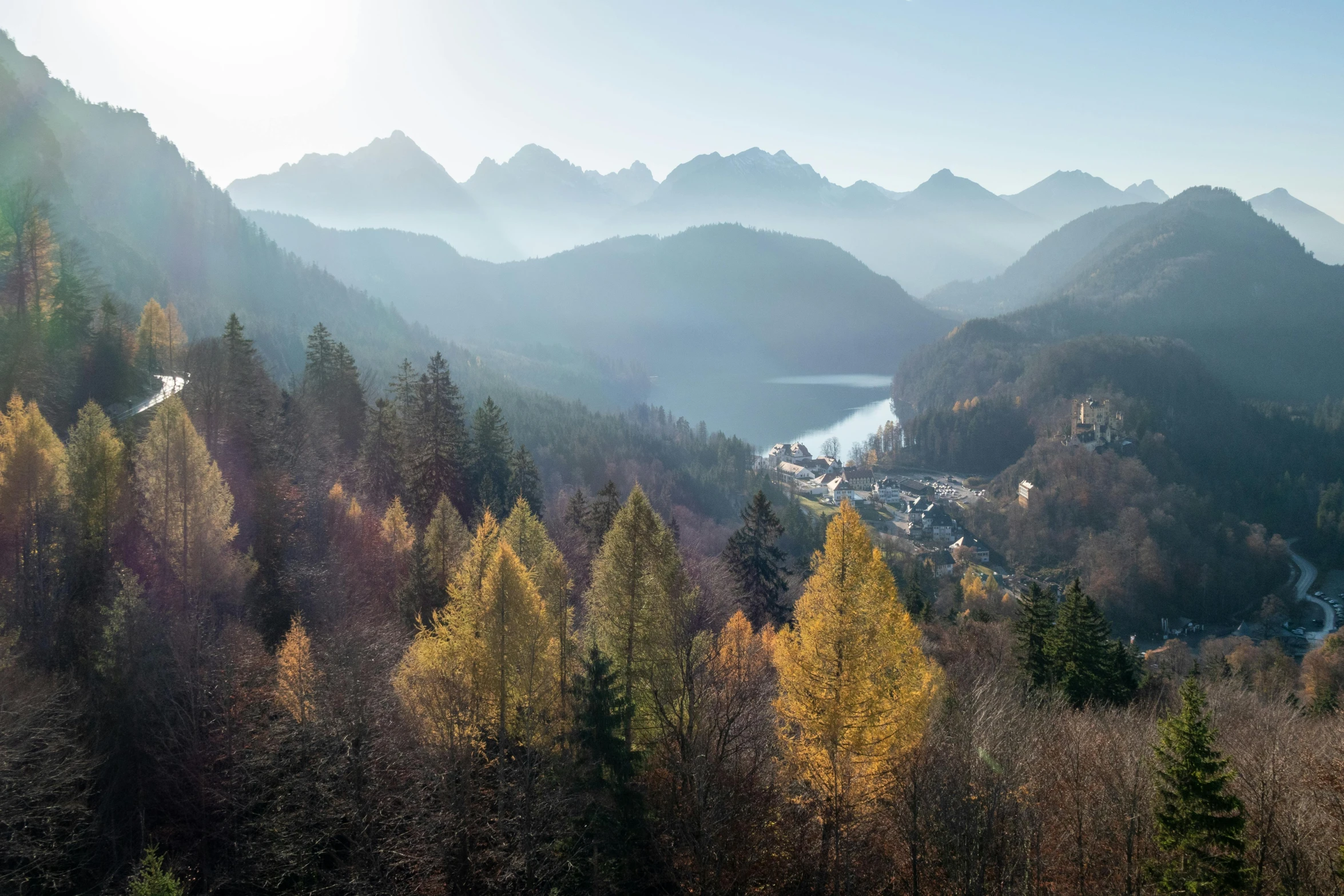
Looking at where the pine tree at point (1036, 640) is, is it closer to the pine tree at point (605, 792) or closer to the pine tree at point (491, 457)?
the pine tree at point (605, 792)

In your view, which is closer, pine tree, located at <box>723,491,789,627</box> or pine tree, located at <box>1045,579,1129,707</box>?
pine tree, located at <box>1045,579,1129,707</box>

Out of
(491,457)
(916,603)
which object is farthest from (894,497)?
(491,457)

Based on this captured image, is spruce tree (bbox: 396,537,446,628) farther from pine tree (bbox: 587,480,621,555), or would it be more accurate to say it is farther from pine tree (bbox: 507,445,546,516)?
pine tree (bbox: 507,445,546,516)

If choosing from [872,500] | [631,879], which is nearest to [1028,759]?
[631,879]

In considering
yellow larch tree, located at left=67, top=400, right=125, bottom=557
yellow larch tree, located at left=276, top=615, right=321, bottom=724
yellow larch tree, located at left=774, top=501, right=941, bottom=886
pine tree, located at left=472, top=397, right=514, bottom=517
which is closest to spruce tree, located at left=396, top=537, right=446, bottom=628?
yellow larch tree, located at left=276, top=615, right=321, bottom=724

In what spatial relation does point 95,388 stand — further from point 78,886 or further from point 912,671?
point 912,671

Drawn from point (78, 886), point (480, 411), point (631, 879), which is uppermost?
point (480, 411)

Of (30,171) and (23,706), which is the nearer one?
(23,706)
